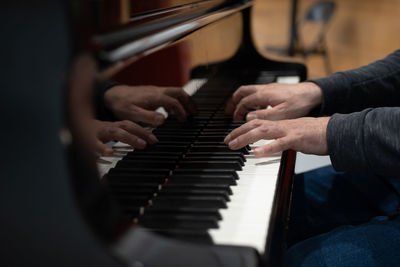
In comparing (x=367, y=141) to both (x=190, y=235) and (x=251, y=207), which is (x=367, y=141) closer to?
(x=251, y=207)

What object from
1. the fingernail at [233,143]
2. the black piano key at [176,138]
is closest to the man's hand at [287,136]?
the fingernail at [233,143]

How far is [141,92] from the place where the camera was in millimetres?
851

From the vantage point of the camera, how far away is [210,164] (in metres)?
0.89

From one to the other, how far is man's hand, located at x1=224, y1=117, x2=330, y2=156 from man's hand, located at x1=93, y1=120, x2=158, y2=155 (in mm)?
210

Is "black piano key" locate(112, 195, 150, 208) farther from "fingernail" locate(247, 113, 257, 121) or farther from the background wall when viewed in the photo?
the background wall

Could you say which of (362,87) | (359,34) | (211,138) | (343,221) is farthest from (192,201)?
(359,34)

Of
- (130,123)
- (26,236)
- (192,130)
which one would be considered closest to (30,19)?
(26,236)

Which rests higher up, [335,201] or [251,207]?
[251,207]

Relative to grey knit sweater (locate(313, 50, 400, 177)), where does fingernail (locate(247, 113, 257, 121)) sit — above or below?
below

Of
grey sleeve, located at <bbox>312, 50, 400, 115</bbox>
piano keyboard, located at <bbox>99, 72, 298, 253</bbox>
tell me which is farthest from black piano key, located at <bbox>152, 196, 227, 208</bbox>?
grey sleeve, located at <bbox>312, 50, 400, 115</bbox>

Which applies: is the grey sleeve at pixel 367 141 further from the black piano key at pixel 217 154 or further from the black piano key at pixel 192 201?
the black piano key at pixel 192 201

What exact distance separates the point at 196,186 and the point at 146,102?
9.1 inches

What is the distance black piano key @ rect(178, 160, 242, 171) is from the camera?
0.88 m

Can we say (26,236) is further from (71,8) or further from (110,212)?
(71,8)
